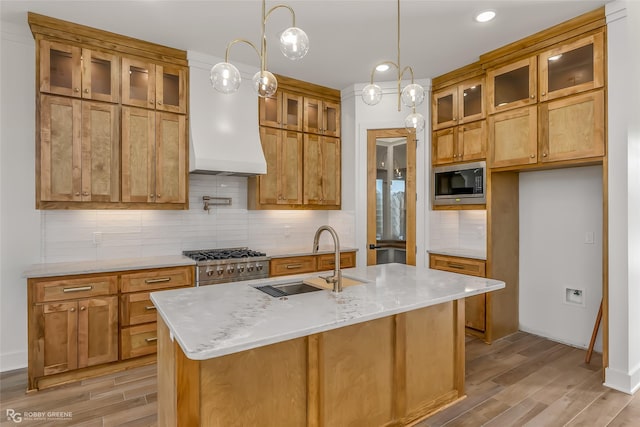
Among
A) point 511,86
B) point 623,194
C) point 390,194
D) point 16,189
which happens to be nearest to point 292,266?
point 390,194

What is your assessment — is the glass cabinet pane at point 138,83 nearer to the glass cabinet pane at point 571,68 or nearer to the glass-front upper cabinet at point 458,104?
the glass-front upper cabinet at point 458,104

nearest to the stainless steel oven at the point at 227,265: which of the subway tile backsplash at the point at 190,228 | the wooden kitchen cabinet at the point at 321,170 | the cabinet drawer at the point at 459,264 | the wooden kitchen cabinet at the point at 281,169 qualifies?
the subway tile backsplash at the point at 190,228

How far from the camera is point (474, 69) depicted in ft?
12.9

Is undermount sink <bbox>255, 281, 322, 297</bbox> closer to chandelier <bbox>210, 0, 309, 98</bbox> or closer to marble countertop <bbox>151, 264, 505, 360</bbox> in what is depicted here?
marble countertop <bbox>151, 264, 505, 360</bbox>

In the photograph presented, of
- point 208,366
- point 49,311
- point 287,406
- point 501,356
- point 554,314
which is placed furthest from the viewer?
point 554,314

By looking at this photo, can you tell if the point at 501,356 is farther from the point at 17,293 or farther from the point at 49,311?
the point at 17,293

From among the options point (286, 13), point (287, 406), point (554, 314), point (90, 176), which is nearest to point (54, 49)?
point (90, 176)

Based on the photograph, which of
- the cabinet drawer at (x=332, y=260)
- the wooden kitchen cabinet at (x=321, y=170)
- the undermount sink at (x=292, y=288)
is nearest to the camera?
the undermount sink at (x=292, y=288)

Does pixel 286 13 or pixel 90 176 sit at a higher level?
pixel 286 13

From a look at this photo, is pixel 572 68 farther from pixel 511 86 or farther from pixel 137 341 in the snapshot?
pixel 137 341

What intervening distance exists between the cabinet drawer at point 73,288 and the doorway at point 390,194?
9.37 feet

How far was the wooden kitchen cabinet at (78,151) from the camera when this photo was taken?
9.74ft

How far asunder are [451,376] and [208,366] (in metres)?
1.83

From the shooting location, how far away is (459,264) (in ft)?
13.2
